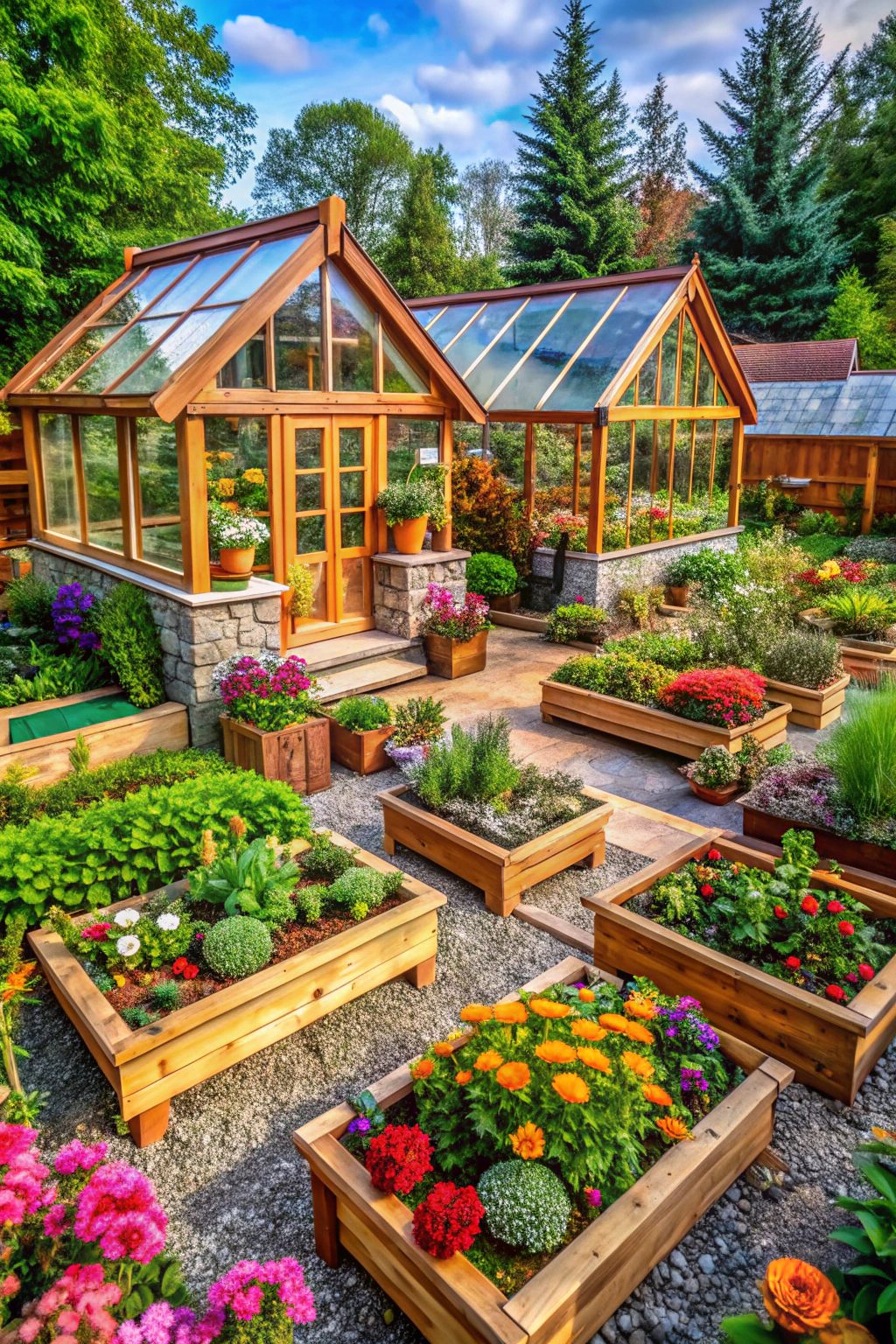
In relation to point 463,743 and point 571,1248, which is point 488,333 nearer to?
point 463,743

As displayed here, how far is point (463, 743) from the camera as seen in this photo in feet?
18.0

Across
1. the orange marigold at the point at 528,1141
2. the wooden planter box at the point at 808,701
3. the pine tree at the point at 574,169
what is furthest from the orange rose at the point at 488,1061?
the pine tree at the point at 574,169

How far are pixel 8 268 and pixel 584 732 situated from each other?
321 inches

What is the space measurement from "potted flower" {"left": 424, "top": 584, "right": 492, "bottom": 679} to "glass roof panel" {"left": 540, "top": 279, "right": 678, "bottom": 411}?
319 cm

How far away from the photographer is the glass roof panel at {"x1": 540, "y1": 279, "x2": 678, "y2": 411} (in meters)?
10.6

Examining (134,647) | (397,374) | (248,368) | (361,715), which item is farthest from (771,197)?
(134,647)

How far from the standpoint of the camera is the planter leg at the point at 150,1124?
3369 mm

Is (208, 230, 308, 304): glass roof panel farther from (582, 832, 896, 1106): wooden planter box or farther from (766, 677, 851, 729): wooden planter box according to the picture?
(582, 832, 896, 1106): wooden planter box

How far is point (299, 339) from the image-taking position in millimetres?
7676

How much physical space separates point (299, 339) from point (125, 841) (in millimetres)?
5023

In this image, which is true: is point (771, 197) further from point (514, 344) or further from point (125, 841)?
point (125, 841)

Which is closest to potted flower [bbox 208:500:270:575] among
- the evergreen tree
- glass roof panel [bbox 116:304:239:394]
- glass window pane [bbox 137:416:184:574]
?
glass window pane [bbox 137:416:184:574]

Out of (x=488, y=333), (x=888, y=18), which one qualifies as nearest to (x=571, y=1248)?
(x=488, y=333)

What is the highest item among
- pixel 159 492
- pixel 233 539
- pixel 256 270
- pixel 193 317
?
pixel 256 270
